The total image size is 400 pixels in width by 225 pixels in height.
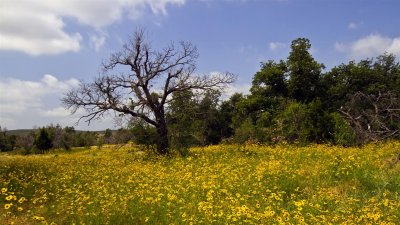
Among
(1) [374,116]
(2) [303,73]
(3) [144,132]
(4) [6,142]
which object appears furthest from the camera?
(4) [6,142]

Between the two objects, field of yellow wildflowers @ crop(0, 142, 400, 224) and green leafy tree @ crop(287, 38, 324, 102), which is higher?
green leafy tree @ crop(287, 38, 324, 102)

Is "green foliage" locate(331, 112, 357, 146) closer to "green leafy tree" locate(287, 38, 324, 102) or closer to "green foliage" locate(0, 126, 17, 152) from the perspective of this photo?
"green leafy tree" locate(287, 38, 324, 102)

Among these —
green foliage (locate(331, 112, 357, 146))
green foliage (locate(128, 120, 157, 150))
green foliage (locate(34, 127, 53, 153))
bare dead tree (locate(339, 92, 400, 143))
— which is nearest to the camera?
bare dead tree (locate(339, 92, 400, 143))

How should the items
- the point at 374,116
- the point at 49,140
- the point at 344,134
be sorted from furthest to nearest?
the point at 49,140
the point at 344,134
the point at 374,116

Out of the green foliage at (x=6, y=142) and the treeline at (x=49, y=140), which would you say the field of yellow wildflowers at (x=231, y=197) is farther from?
the green foliage at (x=6, y=142)

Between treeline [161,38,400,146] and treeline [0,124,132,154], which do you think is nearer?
treeline [161,38,400,146]

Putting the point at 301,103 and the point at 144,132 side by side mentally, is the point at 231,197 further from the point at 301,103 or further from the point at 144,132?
the point at 301,103

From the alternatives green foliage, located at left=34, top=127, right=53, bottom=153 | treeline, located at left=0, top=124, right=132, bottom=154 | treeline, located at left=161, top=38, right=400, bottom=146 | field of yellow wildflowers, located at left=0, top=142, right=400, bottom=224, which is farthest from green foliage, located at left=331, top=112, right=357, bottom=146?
green foliage, located at left=34, top=127, right=53, bottom=153

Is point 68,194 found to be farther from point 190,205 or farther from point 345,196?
point 345,196

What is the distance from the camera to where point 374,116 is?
17859mm

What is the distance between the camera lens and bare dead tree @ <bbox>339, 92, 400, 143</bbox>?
17188 millimetres

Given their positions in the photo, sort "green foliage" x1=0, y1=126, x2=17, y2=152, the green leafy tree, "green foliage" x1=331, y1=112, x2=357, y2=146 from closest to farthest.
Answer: "green foliage" x1=331, y1=112, x2=357, y2=146
the green leafy tree
"green foliage" x1=0, y1=126, x2=17, y2=152

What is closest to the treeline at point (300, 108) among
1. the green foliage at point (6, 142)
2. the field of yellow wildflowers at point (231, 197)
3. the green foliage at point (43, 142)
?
the field of yellow wildflowers at point (231, 197)

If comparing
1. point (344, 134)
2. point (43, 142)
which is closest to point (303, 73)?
point (344, 134)
